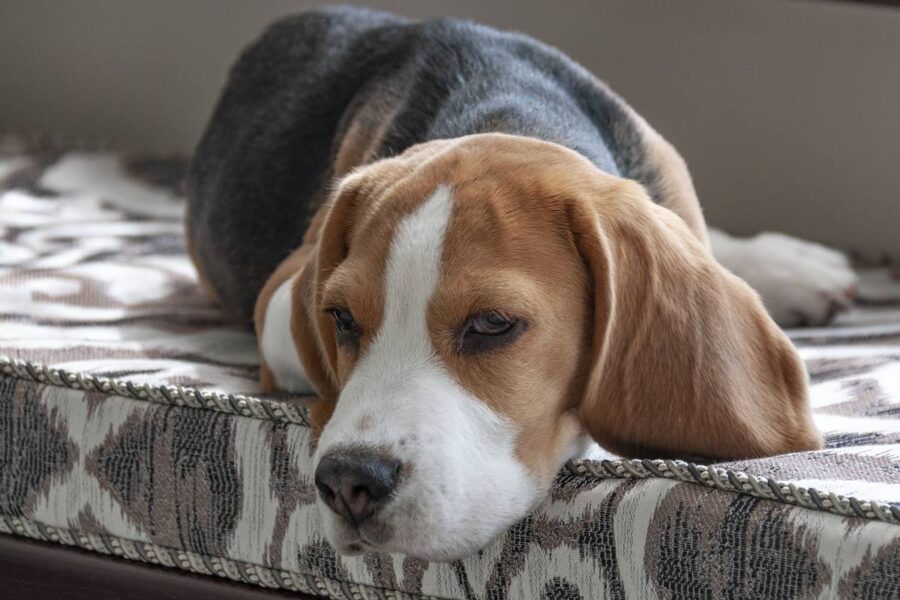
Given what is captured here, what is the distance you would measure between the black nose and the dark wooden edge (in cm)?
44

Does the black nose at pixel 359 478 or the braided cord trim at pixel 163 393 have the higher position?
the black nose at pixel 359 478

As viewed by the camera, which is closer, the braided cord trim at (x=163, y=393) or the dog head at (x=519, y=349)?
the dog head at (x=519, y=349)

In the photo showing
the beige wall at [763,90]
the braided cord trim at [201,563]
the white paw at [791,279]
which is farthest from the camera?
the beige wall at [763,90]

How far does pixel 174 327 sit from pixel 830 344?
1.39 meters

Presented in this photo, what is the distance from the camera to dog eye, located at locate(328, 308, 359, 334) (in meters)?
1.84

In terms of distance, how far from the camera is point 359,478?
5.27 feet

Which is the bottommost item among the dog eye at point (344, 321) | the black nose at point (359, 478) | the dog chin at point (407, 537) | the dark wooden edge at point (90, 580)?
the dark wooden edge at point (90, 580)

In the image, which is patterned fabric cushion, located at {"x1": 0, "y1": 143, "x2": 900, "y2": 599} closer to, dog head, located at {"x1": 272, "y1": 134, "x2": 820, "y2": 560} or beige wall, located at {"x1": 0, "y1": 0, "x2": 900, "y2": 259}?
dog head, located at {"x1": 272, "y1": 134, "x2": 820, "y2": 560}

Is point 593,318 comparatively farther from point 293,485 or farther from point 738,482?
point 293,485

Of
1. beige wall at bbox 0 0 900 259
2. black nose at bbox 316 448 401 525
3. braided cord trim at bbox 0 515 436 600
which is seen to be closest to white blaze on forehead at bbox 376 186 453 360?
black nose at bbox 316 448 401 525

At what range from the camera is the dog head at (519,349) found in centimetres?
166

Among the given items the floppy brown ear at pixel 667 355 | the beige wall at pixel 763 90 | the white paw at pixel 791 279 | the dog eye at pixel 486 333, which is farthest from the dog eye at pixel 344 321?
the beige wall at pixel 763 90

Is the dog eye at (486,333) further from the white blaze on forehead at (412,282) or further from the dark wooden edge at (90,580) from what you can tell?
the dark wooden edge at (90,580)

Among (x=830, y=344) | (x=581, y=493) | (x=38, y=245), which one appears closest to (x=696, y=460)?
(x=581, y=493)
